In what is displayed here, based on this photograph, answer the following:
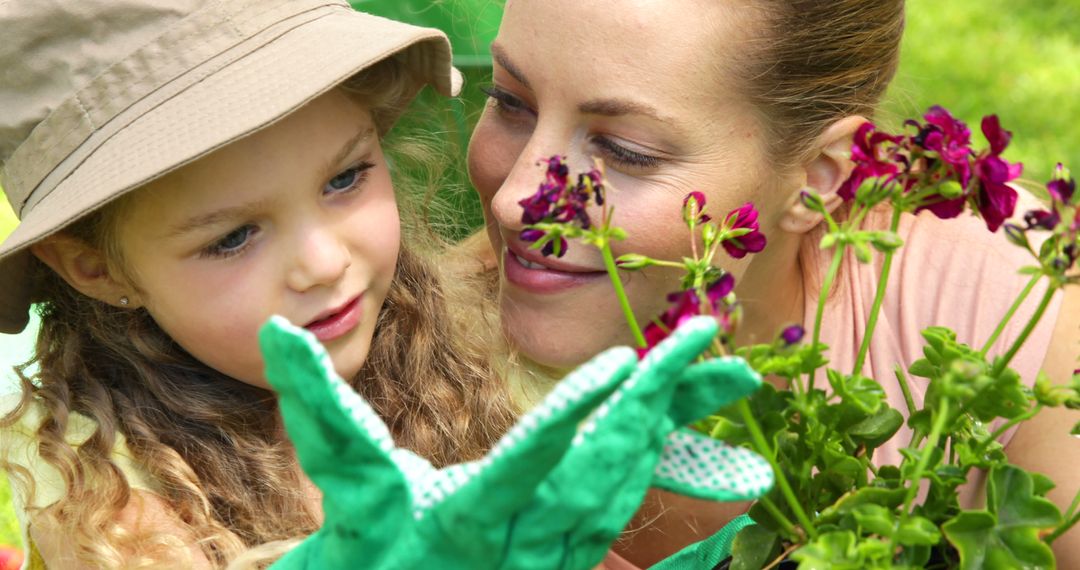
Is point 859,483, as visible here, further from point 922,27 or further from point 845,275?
point 922,27

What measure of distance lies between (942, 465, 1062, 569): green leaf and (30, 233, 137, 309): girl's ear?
100 centimetres

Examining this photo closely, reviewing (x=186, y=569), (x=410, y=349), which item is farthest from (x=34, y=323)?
(x=186, y=569)

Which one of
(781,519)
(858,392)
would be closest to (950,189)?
(858,392)

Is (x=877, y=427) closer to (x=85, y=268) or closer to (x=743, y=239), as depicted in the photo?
(x=743, y=239)

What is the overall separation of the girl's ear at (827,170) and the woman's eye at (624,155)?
23 centimetres

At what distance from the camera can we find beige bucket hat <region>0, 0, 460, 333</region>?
126 cm

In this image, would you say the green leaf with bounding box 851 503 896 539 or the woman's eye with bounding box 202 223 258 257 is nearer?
the green leaf with bounding box 851 503 896 539

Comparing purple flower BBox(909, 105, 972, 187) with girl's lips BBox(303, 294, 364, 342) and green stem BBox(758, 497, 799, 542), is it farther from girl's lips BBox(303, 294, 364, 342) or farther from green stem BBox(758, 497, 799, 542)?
girl's lips BBox(303, 294, 364, 342)

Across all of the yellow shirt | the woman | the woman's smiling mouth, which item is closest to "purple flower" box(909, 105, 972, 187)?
the woman

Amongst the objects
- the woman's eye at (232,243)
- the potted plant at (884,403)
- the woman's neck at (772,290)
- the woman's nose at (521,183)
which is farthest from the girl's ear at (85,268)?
the woman's neck at (772,290)

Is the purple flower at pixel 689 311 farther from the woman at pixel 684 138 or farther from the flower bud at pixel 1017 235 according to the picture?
the woman at pixel 684 138

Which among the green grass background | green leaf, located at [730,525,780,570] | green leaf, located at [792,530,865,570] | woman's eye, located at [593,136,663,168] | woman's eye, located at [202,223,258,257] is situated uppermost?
green leaf, located at [792,530,865,570]

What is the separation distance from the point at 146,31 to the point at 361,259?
1.15ft

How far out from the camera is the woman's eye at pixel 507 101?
1608 millimetres
